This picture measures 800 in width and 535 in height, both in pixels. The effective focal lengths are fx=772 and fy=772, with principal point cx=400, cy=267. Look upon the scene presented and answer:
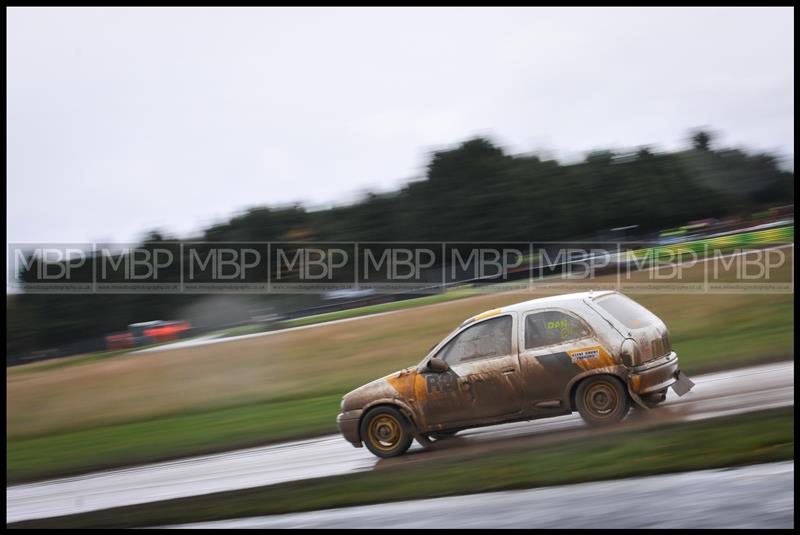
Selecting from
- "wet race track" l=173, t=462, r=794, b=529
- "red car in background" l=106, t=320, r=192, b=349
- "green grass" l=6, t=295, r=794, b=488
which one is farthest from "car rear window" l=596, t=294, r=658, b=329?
"red car in background" l=106, t=320, r=192, b=349

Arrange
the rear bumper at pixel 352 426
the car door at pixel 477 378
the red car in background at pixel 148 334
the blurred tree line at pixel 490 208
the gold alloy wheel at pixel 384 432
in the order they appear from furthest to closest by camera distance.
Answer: the blurred tree line at pixel 490 208
the red car in background at pixel 148 334
the rear bumper at pixel 352 426
the gold alloy wheel at pixel 384 432
the car door at pixel 477 378

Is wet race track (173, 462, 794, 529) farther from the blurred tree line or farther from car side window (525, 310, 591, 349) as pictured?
the blurred tree line

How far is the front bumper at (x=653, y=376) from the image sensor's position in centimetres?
768

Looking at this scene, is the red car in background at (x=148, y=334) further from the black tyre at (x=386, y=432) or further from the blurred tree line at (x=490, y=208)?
the black tyre at (x=386, y=432)

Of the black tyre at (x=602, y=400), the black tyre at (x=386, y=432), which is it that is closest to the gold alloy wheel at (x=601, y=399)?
the black tyre at (x=602, y=400)


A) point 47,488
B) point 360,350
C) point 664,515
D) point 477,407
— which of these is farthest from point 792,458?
point 47,488

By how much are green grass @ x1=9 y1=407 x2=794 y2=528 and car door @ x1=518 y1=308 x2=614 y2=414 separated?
0.50 meters

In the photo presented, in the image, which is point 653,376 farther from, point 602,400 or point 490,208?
point 490,208

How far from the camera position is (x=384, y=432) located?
856 centimetres

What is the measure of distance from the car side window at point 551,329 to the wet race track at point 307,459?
1.01 metres

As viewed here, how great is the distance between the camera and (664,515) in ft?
20.1

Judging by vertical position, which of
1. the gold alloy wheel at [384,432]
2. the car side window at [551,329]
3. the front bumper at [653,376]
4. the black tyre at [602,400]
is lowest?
the gold alloy wheel at [384,432]

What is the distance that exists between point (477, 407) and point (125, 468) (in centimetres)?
546

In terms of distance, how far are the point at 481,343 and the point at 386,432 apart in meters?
1.47
